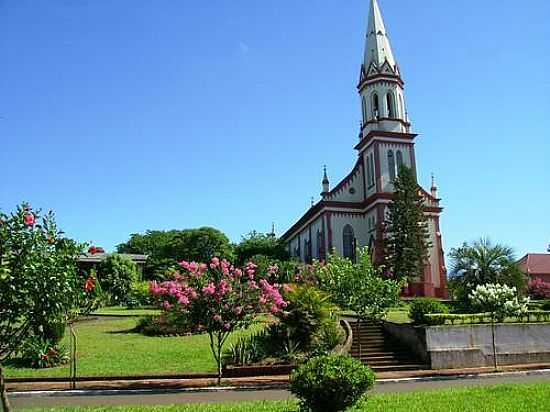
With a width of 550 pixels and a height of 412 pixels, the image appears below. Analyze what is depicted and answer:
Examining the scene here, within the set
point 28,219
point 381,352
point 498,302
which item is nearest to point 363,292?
point 381,352

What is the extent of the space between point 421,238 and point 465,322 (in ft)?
83.9

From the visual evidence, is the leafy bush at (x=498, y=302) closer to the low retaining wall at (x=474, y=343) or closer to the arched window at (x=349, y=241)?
the low retaining wall at (x=474, y=343)

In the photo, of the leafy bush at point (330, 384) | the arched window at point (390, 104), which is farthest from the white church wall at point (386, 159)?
the leafy bush at point (330, 384)

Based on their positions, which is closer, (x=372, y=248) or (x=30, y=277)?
(x=30, y=277)

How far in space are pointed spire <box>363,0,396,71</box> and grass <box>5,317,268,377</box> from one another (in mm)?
39141

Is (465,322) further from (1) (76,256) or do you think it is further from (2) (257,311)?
(1) (76,256)

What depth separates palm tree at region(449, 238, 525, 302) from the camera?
39.0m

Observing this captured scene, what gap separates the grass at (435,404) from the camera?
34.6 ft

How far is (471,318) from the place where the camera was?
73.8 ft

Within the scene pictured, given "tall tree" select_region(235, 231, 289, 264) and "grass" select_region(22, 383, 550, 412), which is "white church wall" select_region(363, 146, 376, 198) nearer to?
"tall tree" select_region(235, 231, 289, 264)

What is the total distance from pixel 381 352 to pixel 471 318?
4389 mm

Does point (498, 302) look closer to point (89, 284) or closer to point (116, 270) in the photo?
point (89, 284)

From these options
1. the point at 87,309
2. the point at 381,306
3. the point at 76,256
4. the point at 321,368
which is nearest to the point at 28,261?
the point at 76,256

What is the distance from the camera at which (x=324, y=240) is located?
176 feet
